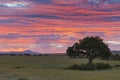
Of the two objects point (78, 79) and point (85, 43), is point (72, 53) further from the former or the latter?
point (78, 79)

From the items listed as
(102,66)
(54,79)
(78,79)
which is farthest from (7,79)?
(102,66)

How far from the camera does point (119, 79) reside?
49.3m

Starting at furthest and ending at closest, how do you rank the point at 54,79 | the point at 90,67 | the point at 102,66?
the point at 102,66 → the point at 90,67 → the point at 54,79

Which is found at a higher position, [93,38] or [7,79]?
[93,38]

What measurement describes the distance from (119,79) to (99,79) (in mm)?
2855

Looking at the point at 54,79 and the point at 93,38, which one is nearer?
the point at 54,79

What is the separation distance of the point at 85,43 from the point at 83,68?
385 inches

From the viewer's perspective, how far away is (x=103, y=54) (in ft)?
306

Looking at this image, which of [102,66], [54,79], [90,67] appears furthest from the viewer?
[102,66]

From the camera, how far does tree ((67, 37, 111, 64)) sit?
91688mm

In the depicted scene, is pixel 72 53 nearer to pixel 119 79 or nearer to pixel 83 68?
pixel 83 68

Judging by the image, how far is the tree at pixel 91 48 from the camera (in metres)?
91.7

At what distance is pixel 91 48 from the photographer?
91.6 m

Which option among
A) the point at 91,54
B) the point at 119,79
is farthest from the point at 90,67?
the point at 119,79
